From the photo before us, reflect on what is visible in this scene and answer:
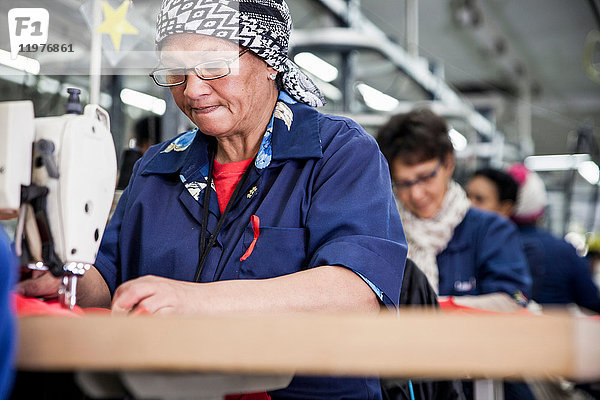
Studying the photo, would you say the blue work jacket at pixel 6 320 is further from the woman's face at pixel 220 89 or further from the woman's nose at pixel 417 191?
the woman's nose at pixel 417 191

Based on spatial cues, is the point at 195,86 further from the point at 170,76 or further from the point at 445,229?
the point at 445,229

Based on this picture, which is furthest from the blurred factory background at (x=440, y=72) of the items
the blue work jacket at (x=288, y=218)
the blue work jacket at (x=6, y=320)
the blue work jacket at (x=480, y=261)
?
the blue work jacket at (x=480, y=261)

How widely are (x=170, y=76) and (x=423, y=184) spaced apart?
1426mm

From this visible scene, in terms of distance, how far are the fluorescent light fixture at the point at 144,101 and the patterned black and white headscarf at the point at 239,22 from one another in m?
0.66

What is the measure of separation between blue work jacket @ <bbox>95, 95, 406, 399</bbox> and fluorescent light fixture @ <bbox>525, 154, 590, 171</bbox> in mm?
5975

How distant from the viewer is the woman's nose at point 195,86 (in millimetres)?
1150

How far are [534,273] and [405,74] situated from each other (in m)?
1.64

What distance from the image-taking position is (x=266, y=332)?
614 mm

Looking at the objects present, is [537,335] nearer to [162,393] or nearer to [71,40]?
[162,393]

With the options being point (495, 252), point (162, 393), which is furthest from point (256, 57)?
point (495, 252)

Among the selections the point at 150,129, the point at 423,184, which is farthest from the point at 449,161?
the point at 150,129

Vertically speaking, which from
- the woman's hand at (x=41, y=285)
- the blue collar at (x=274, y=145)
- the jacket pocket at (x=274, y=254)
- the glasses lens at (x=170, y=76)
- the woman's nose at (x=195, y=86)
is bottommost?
the woman's hand at (x=41, y=285)

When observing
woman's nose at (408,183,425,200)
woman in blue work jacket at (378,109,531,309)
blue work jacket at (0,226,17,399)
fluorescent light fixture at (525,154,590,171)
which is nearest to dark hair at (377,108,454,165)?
woman in blue work jacket at (378,109,531,309)

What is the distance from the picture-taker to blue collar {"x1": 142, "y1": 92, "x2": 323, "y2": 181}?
121 cm
